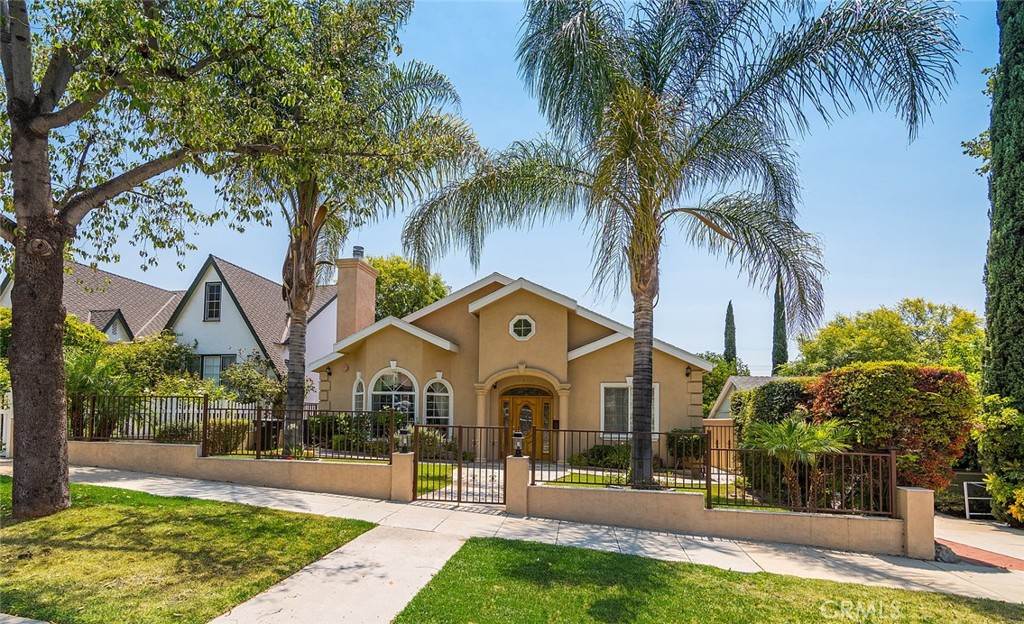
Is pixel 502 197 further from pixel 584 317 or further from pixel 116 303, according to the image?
pixel 116 303

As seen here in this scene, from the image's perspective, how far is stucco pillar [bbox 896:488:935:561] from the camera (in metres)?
8.64

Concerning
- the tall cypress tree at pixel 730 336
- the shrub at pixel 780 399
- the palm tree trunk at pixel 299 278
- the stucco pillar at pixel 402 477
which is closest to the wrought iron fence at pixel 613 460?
the shrub at pixel 780 399

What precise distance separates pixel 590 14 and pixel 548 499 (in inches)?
353

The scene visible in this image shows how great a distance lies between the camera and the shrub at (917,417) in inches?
381

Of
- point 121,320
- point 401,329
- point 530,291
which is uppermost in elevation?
point 530,291

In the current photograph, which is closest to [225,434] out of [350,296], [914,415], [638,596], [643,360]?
[643,360]

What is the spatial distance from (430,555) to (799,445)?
20.5 feet

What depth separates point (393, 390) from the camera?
64.2 ft

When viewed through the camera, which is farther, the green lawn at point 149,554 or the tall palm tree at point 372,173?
the tall palm tree at point 372,173

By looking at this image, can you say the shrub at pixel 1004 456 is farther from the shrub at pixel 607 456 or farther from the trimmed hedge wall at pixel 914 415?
the shrub at pixel 607 456

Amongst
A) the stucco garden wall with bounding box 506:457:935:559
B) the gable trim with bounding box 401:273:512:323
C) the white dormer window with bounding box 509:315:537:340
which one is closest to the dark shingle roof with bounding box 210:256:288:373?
the gable trim with bounding box 401:273:512:323

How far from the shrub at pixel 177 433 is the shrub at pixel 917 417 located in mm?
13133

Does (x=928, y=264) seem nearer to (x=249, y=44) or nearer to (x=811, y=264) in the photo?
(x=811, y=264)

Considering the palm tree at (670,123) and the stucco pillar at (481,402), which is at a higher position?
the palm tree at (670,123)
